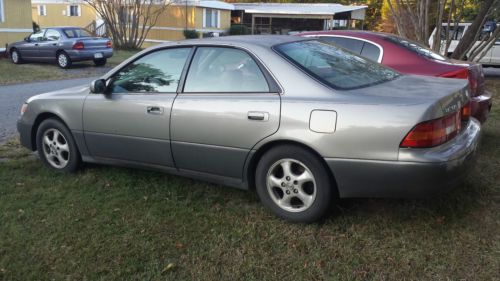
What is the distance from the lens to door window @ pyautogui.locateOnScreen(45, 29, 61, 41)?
17131mm

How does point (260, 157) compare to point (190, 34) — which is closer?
point (260, 157)

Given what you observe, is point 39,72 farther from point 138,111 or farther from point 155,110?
point 155,110

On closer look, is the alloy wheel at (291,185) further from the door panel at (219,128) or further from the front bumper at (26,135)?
the front bumper at (26,135)

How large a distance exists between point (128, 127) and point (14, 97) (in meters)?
7.64

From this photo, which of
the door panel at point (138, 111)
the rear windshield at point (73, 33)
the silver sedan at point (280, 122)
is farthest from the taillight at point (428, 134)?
the rear windshield at point (73, 33)

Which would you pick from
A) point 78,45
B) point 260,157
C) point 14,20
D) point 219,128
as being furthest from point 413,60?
point 14,20

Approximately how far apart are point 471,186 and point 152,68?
3.10 m

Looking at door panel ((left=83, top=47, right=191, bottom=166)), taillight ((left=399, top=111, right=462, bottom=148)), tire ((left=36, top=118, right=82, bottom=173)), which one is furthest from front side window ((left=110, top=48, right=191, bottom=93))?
taillight ((left=399, top=111, right=462, bottom=148))

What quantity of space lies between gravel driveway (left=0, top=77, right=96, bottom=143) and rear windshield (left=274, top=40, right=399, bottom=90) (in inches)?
178

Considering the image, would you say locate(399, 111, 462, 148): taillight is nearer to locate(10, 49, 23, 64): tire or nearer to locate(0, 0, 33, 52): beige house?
locate(10, 49, 23, 64): tire

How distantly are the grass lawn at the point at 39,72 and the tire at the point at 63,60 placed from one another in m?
0.18

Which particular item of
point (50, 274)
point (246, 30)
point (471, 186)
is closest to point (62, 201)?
point (50, 274)

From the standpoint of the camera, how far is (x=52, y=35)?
1730 cm

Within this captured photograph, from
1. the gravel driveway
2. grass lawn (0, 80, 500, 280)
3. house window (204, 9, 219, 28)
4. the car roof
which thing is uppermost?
house window (204, 9, 219, 28)
